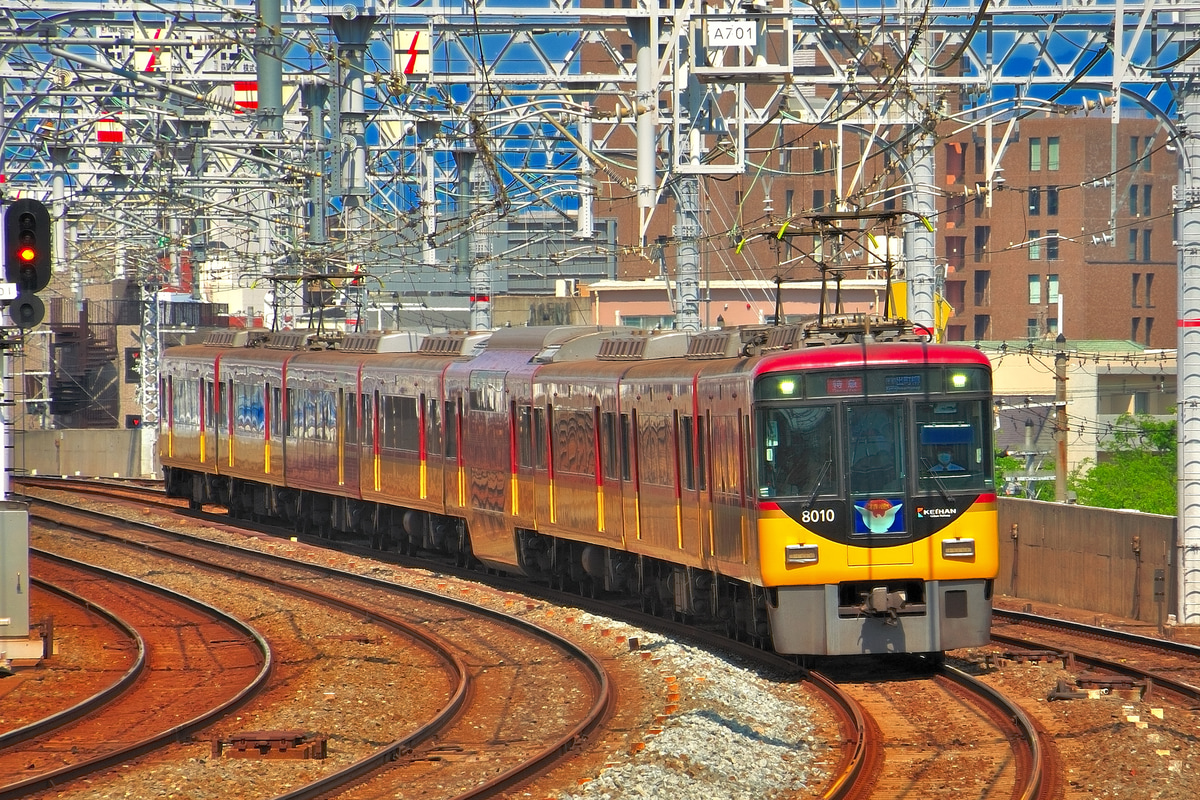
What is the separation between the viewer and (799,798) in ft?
34.4

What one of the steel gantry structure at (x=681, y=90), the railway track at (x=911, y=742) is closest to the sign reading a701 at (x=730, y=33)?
the steel gantry structure at (x=681, y=90)

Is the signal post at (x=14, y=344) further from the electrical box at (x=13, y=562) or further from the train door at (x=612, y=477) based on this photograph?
the train door at (x=612, y=477)

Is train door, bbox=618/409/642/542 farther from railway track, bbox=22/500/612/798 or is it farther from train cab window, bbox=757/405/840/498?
train cab window, bbox=757/405/840/498

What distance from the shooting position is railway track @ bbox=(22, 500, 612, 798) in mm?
11141

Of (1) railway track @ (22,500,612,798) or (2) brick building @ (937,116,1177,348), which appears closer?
(1) railway track @ (22,500,612,798)

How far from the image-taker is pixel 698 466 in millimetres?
16281

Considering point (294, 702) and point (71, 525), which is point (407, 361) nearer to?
point (71, 525)

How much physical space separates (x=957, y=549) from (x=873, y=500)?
29.2 inches

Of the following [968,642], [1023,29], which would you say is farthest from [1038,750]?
[1023,29]

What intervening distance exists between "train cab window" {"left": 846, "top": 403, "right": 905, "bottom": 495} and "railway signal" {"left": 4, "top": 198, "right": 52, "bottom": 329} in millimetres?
6309

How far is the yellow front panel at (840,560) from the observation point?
47.1 ft

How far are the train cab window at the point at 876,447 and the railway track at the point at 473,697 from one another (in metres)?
2.53

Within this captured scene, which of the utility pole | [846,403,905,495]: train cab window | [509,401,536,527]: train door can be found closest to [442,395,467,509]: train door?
[509,401,536,527]: train door

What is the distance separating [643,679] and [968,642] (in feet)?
8.23
